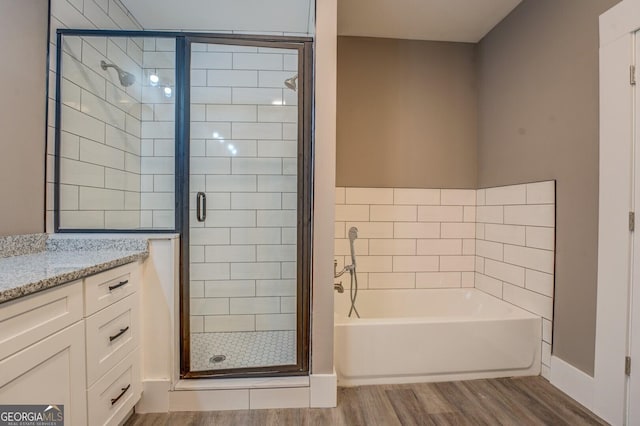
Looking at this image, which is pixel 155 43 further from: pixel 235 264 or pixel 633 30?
pixel 633 30

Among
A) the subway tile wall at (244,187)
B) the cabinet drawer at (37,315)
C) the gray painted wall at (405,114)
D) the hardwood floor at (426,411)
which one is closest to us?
the cabinet drawer at (37,315)

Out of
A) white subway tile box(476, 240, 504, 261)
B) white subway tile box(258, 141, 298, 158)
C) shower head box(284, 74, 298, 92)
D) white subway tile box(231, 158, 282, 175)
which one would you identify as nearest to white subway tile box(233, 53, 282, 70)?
shower head box(284, 74, 298, 92)

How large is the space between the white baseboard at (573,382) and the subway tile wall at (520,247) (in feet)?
0.23

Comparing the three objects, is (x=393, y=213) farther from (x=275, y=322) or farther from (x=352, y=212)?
(x=275, y=322)

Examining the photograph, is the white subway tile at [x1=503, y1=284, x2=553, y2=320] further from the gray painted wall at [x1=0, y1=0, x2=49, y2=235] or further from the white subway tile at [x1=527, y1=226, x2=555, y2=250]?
the gray painted wall at [x1=0, y1=0, x2=49, y2=235]

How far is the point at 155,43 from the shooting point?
6.18 ft

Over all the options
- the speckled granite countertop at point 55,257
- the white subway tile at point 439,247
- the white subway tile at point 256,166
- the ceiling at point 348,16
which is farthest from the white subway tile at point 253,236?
the ceiling at point 348,16

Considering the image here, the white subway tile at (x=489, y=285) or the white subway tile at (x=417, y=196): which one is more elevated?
the white subway tile at (x=417, y=196)

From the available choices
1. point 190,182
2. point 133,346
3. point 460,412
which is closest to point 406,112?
point 190,182

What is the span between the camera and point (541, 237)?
1932 mm

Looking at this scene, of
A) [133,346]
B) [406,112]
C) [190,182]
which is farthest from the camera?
[406,112]

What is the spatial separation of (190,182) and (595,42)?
7.80ft

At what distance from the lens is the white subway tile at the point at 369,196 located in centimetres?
249

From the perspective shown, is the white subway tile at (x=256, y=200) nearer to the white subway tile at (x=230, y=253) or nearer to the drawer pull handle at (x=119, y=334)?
the white subway tile at (x=230, y=253)
